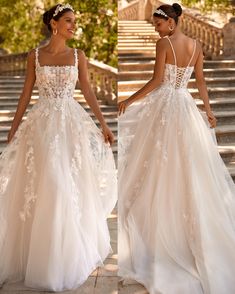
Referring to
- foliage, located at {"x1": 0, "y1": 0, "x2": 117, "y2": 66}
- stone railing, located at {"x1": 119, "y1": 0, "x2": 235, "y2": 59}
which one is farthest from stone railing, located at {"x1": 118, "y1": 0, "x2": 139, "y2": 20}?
foliage, located at {"x1": 0, "y1": 0, "x2": 117, "y2": 66}

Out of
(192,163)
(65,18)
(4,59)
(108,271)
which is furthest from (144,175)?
(4,59)

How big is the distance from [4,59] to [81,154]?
33.2ft

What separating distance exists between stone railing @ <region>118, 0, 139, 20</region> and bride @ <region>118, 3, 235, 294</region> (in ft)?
0.52

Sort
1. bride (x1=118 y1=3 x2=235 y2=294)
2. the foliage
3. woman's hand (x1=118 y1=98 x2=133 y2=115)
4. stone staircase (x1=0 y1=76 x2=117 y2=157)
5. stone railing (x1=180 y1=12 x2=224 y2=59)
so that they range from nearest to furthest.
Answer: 1. woman's hand (x1=118 y1=98 x2=133 y2=115)
2. bride (x1=118 y1=3 x2=235 y2=294)
3. stone railing (x1=180 y1=12 x2=224 y2=59)
4. stone staircase (x1=0 y1=76 x2=117 y2=157)
5. the foliage

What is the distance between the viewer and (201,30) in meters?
4.93

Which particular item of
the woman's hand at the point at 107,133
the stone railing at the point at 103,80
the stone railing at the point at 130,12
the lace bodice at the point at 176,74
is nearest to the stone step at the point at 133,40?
the stone railing at the point at 130,12

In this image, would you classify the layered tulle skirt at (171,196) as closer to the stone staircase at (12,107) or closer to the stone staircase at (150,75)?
the stone staircase at (150,75)

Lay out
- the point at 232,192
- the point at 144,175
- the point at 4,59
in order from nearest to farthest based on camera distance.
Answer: the point at 144,175 → the point at 232,192 → the point at 4,59

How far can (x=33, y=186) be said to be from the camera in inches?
95.7

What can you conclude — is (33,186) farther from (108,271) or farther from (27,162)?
(108,271)

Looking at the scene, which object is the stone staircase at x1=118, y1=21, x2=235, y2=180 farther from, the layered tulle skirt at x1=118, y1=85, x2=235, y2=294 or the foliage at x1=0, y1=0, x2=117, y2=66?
the foliage at x1=0, y1=0, x2=117, y2=66

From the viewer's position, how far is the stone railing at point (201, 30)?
237 centimetres

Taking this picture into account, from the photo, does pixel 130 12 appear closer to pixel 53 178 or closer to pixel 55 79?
pixel 55 79

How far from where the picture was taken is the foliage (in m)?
10.3
